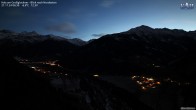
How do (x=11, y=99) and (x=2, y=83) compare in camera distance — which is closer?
(x=11, y=99)

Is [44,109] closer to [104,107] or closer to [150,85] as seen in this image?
[104,107]

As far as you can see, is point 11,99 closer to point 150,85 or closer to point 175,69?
point 150,85

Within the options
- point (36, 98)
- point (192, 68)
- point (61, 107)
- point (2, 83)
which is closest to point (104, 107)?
point (61, 107)

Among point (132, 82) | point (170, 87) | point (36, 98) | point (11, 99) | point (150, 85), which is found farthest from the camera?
point (132, 82)

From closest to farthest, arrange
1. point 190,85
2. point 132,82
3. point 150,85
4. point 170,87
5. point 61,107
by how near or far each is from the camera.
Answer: point 61,107, point 190,85, point 170,87, point 150,85, point 132,82

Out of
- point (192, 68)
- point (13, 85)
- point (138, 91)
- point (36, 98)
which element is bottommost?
point (138, 91)

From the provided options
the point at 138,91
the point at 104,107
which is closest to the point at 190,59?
the point at 138,91

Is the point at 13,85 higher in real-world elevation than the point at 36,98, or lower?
higher
